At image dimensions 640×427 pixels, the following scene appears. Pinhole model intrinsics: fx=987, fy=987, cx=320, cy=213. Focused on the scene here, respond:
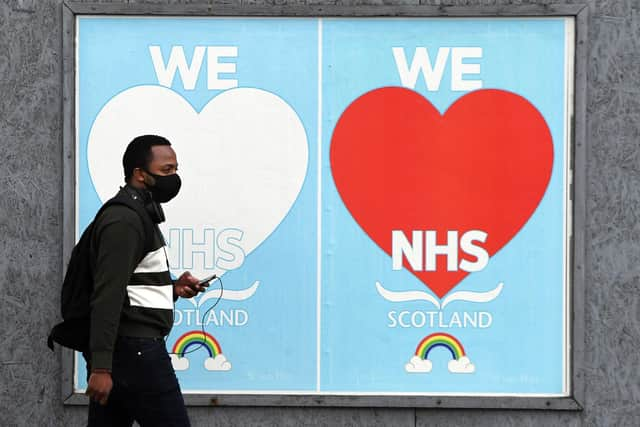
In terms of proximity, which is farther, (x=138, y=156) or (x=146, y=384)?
(x=138, y=156)

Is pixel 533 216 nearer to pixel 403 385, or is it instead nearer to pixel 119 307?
pixel 403 385

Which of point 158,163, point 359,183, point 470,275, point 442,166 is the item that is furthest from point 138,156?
point 470,275

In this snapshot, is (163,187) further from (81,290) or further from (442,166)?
(442,166)

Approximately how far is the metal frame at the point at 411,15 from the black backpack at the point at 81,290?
1.49 m

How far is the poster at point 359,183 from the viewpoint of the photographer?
5.73 meters

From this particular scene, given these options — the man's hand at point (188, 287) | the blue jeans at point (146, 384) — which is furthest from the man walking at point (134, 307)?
the man's hand at point (188, 287)

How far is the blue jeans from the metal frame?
5.02ft

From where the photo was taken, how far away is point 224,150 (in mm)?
5758

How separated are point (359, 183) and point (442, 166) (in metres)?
0.49

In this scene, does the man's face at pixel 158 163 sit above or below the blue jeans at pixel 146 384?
above

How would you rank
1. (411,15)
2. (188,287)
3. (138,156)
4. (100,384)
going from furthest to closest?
(411,15) → (188,287) → (138,156) → (100,384)

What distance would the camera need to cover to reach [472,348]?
5730mm

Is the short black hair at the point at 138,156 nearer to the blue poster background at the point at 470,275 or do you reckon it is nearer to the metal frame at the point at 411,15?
the metal frame at the point at 411,15

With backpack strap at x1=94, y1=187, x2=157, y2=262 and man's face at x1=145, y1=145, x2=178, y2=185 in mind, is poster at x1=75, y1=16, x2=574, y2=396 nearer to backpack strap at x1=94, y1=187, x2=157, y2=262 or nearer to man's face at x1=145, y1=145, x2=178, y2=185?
man's face at x1=145, y1=145, x2=178, y2=185
